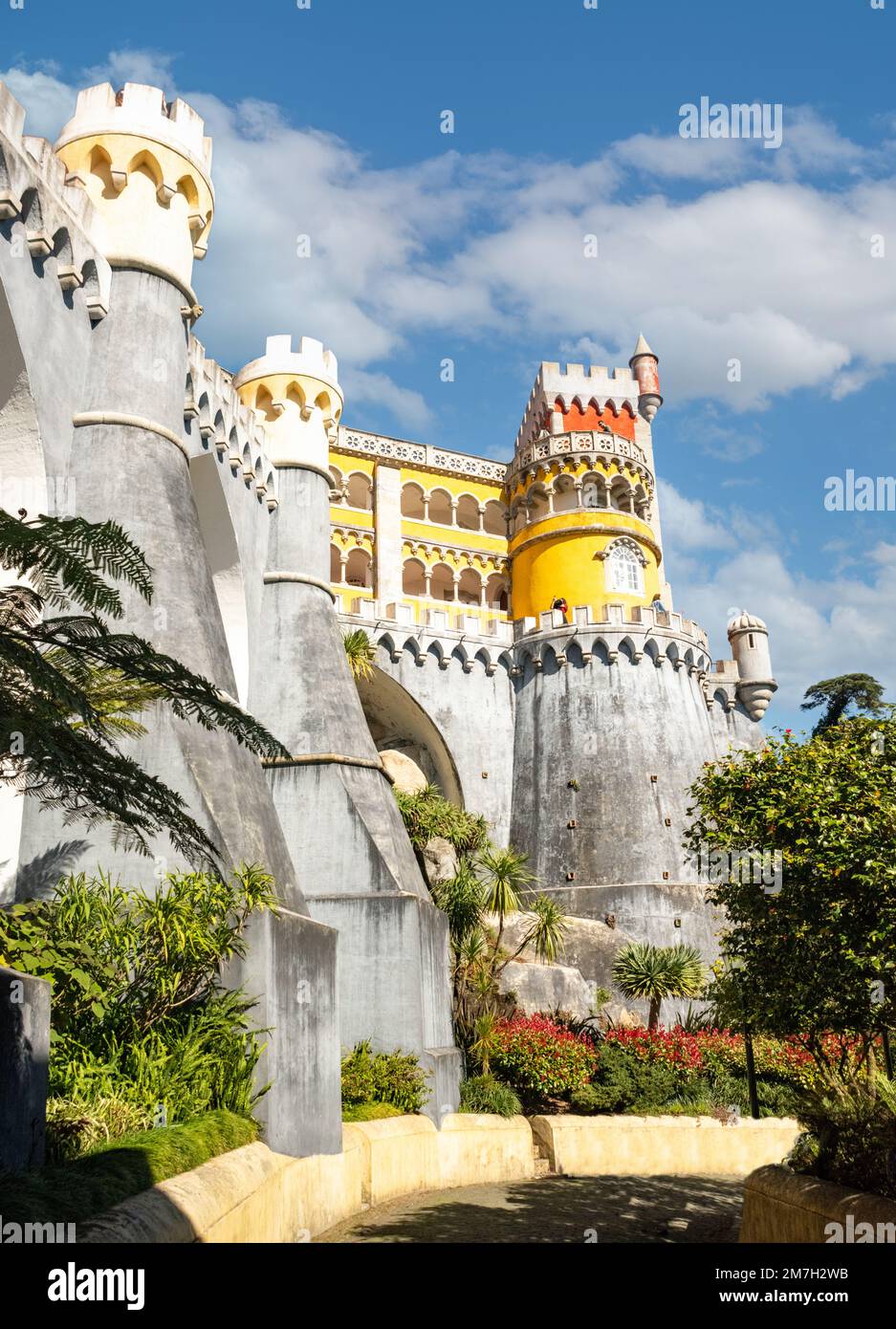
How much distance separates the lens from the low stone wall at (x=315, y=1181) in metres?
6.96

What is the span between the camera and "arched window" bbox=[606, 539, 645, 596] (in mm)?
37844

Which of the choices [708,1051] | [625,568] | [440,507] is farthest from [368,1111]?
[440,507]

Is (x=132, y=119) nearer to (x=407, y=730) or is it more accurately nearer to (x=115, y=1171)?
(x=115, y=1171)

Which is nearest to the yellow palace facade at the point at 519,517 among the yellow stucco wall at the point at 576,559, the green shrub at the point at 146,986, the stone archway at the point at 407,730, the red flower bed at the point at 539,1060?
the yellow stucco wall at the point at 576,559

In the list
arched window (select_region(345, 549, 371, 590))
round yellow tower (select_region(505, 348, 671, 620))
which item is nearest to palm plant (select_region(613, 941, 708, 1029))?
round yellow tower (select_region(505, 348, 671, 620))

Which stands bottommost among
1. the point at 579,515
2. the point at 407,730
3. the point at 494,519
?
the point at 407,730

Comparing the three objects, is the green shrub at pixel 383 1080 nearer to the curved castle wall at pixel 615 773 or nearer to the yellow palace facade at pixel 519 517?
the curved castle wall at pixel 615 773

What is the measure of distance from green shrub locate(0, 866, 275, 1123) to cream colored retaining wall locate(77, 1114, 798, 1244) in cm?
91

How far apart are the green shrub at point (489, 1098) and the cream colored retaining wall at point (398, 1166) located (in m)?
0.38

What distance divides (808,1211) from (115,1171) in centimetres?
621

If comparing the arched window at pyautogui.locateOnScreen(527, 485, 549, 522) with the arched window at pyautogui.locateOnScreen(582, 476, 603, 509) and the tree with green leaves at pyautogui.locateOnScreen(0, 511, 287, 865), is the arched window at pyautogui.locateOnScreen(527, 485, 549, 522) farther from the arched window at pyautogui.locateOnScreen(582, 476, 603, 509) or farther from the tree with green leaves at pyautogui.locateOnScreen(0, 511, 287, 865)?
the tree with green leaves at pyautogui.locateOnScreen(0, 511, 287, 865)

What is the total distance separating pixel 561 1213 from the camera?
14.0m
